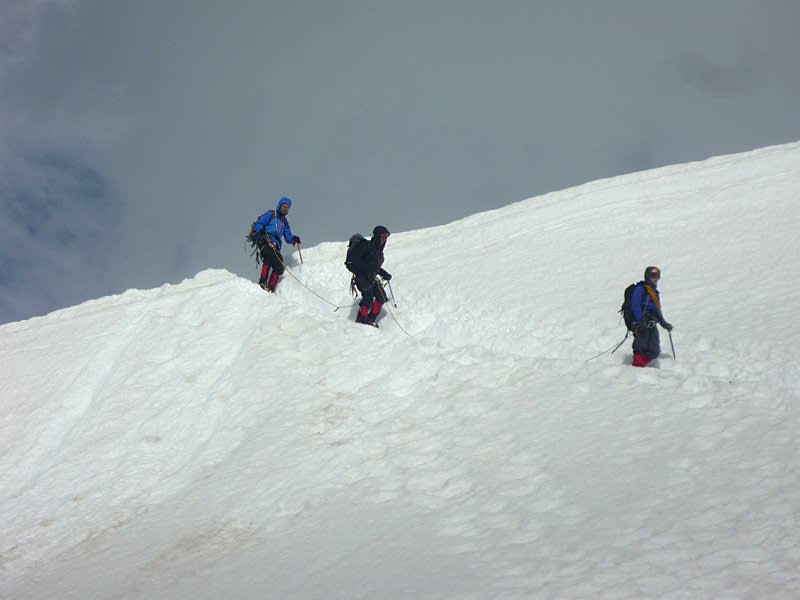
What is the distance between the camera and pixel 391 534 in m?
7.12

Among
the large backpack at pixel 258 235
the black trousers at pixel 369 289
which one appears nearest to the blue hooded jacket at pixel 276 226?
the large backpack at pixel 258 235

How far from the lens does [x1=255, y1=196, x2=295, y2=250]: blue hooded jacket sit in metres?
16.2

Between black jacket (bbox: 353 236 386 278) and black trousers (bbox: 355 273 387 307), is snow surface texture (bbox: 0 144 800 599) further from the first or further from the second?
black jacket (bbox: 353 236 386 278)

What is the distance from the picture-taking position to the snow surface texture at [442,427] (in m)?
6.25

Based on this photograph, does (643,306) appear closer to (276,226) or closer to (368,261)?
(368,261)

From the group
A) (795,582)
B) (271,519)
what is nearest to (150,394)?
(271,519)

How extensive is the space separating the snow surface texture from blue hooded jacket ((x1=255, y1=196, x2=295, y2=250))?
1046 millimetres

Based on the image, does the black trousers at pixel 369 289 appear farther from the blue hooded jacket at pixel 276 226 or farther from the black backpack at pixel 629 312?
the black backpack at pixel 629 312

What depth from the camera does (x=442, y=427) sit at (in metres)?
9.55

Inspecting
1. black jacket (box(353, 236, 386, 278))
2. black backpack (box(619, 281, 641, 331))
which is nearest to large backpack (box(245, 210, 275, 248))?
black jacket (box(353, 236, 386, 278))

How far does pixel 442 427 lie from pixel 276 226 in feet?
27.7

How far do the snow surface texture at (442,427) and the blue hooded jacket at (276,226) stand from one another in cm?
105

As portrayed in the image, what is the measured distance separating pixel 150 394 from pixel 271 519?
4.95m

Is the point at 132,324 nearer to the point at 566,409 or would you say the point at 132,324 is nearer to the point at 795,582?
the point at 566,409
